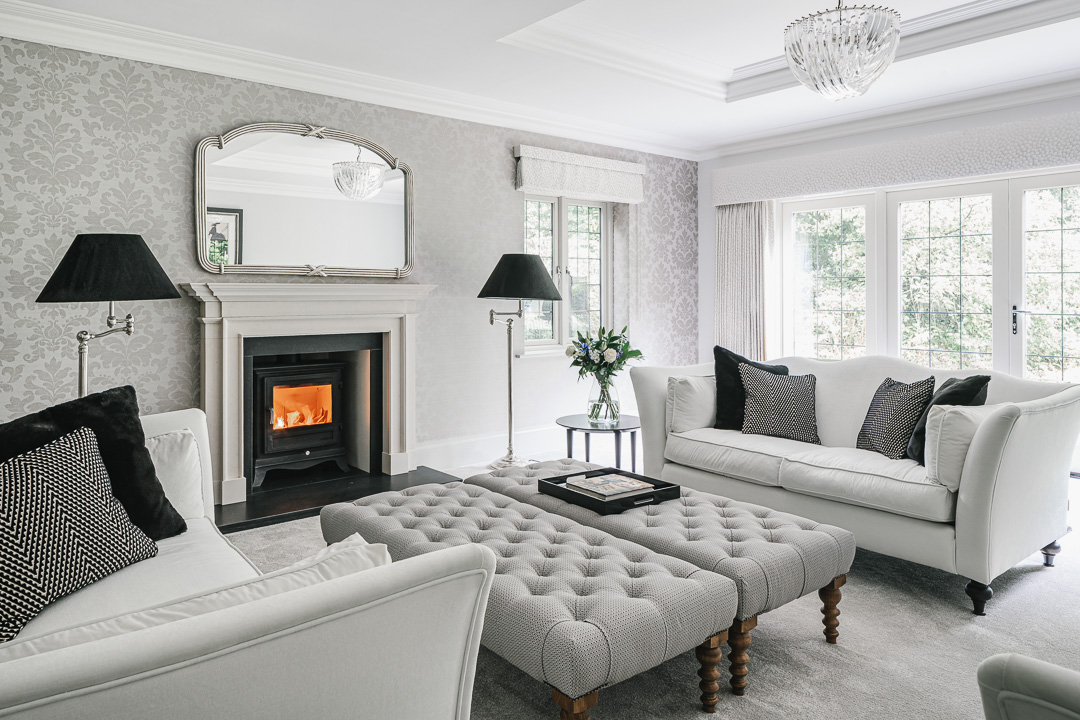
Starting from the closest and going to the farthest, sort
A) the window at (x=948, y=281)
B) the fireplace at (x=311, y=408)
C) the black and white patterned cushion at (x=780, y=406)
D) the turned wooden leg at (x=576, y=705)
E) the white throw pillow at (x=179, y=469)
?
the turned wooden leg at (x=576, y=705)
the white throw pillow at (x=179, y=469)
the black and white patterned cushion at (x=780, y=406)
the fireplace at (x=311, y=408)
the window at (x=948, y=281)

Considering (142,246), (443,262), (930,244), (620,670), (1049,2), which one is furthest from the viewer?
(930,244)

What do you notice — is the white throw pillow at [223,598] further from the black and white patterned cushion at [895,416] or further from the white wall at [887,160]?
the white wall at [887,160]

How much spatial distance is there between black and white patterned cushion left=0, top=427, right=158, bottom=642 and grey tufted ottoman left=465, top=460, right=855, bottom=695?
1.41 m

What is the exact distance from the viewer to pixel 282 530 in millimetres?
3527

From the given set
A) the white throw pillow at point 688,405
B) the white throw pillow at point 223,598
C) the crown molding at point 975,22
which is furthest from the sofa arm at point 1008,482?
the white throw pillow at point 223,598

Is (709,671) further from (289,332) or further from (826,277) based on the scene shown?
(826,277)

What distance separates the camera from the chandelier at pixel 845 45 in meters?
2.43

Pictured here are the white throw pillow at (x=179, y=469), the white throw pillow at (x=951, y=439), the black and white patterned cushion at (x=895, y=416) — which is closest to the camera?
the white throw pillow at (x=179, y=469)

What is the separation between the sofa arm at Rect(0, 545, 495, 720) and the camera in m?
0.73

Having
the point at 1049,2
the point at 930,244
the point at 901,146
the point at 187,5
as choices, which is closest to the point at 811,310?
the point at 930,244

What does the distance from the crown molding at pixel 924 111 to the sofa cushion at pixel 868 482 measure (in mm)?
2744

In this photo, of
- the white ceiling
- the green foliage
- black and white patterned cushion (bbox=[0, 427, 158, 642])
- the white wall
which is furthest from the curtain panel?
black and white patterned cushion (bbox=[0, 427, 158, 642])

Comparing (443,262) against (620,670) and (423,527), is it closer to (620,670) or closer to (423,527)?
(423,527)

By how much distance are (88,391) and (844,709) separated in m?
3.54
